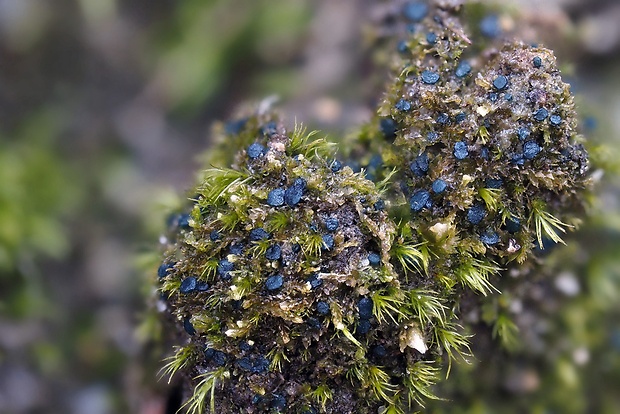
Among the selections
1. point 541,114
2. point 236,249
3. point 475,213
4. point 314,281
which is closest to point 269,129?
point 236,249

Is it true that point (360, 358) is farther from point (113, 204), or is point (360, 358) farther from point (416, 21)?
point (113, 204)

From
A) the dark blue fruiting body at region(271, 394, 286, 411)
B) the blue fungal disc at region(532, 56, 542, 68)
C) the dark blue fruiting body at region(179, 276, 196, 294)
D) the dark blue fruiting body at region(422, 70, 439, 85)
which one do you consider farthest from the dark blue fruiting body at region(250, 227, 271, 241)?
the blue fungal disc at region(532, 56, 542, 68)

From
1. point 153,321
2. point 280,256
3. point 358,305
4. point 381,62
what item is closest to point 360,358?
point 358,305

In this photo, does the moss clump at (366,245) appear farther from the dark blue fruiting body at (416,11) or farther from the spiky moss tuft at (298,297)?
the dark blue fruiting body at (416,11)

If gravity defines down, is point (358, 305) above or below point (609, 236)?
above

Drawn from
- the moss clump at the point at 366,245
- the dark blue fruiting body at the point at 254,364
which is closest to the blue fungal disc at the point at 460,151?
the moss clump at the point at 366,245

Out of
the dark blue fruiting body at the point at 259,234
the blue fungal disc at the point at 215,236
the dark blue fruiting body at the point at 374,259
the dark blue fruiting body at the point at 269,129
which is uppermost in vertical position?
the dark blue fruiting body at the point at 269,129
